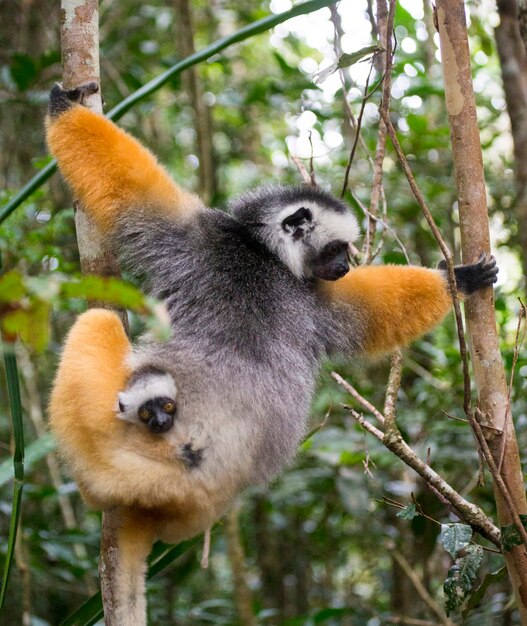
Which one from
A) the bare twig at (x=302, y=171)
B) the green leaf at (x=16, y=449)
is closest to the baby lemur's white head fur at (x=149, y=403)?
the green leaf at (x=16, y=449)

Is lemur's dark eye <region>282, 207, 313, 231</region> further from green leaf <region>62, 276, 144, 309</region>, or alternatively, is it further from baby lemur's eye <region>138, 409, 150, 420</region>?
green leaf <region>62, 276, 144, 309</region>

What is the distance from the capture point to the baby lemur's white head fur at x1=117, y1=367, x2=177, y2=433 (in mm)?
3168

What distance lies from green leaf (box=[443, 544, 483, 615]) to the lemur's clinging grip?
1003 mm

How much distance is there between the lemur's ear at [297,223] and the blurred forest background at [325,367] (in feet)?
2.07

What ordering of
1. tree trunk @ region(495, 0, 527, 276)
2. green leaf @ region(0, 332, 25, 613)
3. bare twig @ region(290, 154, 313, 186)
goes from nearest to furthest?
green leaf @ region(0, 332, 25, 613) < bare twig @ region(290, 154, 313, 186) < tree trunk @ region(495, 0, 527, 276)

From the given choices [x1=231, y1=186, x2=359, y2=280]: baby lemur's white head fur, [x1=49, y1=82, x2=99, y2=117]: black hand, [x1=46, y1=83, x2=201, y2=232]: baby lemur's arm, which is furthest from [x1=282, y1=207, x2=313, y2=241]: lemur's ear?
[x1=49, y1=82, x2=99, y2=117]: black hand

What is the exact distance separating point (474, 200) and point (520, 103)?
8.82 ft

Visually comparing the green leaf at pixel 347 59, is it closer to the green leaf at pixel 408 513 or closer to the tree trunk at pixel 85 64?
the tree trunk at pixel 85 64

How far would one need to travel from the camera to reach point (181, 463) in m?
3.22

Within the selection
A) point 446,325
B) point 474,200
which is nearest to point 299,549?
point 446,325

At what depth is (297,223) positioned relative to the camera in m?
4.17

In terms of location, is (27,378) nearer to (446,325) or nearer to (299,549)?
(299,549)

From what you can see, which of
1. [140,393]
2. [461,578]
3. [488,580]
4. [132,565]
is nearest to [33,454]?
[132,565]

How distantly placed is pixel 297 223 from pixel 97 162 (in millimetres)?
1221
